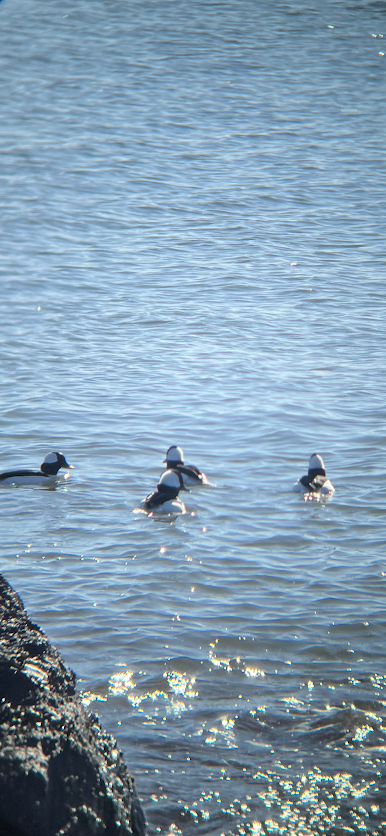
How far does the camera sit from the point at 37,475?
921 cm

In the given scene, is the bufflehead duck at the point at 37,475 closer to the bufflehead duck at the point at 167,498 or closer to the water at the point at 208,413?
the water at the point at 208,413

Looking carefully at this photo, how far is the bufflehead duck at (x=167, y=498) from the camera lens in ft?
27.3

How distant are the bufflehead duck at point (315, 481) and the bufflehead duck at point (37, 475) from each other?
274 cm

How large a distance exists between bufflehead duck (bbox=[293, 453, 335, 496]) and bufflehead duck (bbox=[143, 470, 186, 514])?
51.0 inches

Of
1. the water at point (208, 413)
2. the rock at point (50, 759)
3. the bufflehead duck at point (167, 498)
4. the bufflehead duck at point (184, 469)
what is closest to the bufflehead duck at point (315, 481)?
the water at point (208, 413)

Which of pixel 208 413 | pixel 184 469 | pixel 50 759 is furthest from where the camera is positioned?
pixel 208 413

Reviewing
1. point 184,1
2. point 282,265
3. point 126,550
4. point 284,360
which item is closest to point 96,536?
point 126,550

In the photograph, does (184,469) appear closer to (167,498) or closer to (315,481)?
(167,498)

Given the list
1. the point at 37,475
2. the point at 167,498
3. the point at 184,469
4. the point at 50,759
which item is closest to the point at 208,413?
the point at 184,469

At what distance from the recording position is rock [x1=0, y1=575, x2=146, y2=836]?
8.52ft

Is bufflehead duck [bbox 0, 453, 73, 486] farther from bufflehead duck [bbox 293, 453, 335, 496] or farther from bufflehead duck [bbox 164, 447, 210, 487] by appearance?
bufflehead duck [bbox 293, 453, 335, 496]

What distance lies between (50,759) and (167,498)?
18.8ft

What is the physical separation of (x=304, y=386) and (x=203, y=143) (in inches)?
895

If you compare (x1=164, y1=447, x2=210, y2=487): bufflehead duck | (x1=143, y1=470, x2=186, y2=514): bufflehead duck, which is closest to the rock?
(x1=143, y1=470, x2=186, y2=514): bufflehead duck
